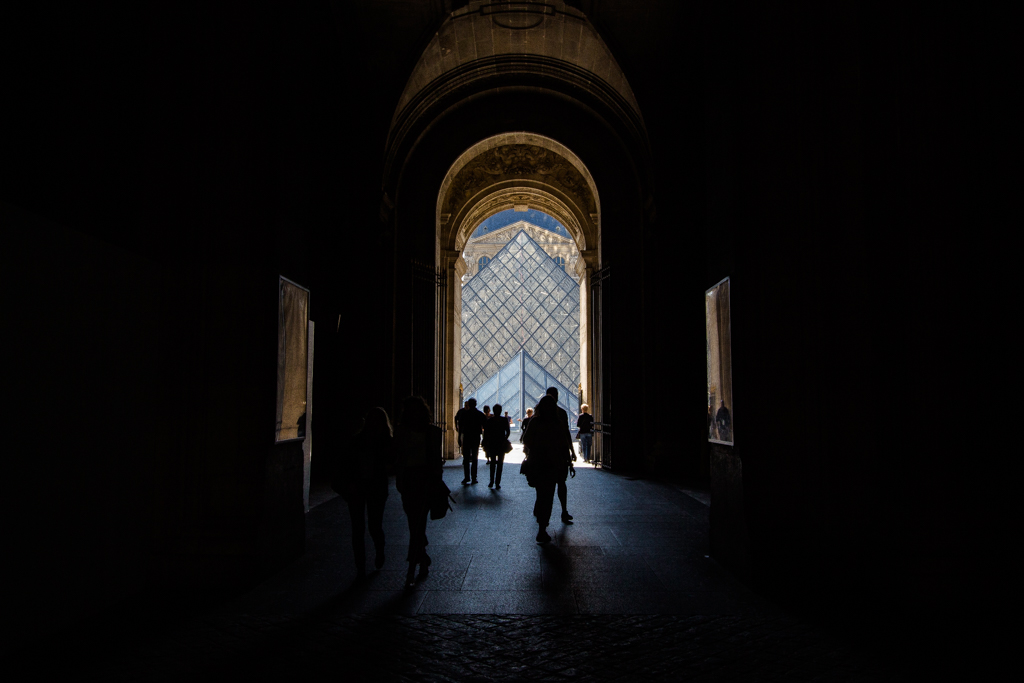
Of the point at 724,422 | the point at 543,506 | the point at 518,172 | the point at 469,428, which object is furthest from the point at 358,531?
the point at 518,172

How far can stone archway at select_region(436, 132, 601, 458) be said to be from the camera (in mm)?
13742

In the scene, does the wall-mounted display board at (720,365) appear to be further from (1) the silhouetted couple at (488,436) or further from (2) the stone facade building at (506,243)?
(2) the stone facade building at (506,243)

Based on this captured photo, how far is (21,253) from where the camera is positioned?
10.6 ft

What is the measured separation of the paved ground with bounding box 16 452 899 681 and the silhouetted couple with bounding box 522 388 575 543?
325mm

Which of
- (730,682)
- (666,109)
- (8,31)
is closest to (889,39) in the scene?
(730,682)

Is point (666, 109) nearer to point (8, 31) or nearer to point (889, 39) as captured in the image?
point (889, 39)

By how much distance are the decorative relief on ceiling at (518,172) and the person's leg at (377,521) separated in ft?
35.7

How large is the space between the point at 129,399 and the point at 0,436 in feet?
3.55

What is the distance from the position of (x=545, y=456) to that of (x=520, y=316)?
31.7 meters

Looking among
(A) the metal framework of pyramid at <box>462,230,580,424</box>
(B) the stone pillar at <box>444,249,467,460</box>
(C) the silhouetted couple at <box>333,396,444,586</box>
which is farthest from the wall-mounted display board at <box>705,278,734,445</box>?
(A) the metal framework of pyramid at <box>462,230,580,424</box>

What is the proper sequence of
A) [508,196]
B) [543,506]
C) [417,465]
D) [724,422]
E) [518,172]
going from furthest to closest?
[508,196] < [518,172] < [543,506] < [724,422] < [417,465]

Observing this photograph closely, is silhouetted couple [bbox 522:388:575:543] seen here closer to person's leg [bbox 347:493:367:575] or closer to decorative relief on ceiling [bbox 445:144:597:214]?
person's leg [bbox 347:493:367:575]

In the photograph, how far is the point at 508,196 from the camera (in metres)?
16.8

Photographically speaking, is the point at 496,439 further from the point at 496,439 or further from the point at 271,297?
the point at 271,297
